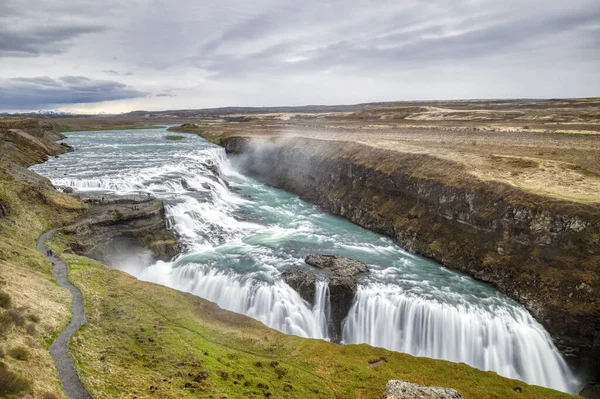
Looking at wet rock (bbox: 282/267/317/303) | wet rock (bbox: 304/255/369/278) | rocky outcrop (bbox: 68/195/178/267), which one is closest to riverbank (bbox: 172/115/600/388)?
wet rock (bbox: 304/255/369/278)

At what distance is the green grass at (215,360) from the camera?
15508 millimetres

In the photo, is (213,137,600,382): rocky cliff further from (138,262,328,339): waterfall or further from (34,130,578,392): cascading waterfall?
(138,262,328,339): waterfall

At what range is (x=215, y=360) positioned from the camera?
712 inches

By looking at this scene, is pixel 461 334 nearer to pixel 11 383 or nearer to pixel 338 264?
pixel 338 264

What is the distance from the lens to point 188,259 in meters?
34.4

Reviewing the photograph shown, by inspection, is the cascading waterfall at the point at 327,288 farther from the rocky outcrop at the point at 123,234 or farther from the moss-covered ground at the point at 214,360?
the moss-covered ground at the point at 214,360

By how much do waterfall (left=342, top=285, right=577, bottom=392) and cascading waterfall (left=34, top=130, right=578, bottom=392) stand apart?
0.07 metres

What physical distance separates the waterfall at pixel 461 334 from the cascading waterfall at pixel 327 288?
65mm

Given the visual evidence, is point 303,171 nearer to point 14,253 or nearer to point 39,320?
point 14,253

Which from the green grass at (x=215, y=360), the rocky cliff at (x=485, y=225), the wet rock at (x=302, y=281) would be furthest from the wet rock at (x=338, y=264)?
the rocky cliff at (x=485, y=225)

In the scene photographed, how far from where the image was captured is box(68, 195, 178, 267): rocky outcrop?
108ft

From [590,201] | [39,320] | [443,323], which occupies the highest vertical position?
[590,201]

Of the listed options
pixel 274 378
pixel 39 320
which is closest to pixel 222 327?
pixel 274 378

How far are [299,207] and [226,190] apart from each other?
1426 centimetres
